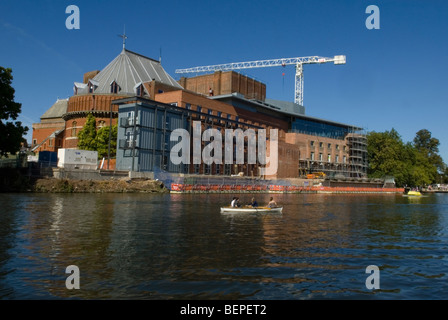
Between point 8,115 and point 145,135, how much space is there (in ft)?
76.2

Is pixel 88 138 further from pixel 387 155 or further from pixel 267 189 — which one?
pixel 387 155

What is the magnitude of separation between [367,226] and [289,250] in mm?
13431

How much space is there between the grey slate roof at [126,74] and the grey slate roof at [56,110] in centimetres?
3064

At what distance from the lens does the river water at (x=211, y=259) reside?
39.9ft

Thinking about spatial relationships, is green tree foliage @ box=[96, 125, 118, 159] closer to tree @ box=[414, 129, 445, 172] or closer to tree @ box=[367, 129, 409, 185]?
tree @ box=[367, 129, 409, 185]

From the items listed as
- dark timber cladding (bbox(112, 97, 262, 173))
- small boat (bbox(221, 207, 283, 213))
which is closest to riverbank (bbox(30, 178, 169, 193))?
dark timber cladding (bbox(112, 97, 262, 173))

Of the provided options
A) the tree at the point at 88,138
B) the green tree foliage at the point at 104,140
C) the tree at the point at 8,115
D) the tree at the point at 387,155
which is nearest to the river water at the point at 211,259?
the tree at the point at 8,115

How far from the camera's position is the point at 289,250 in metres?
18.8

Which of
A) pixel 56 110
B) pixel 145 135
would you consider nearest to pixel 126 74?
pixel 145 135

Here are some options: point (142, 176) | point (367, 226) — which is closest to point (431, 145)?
point (142, 176)

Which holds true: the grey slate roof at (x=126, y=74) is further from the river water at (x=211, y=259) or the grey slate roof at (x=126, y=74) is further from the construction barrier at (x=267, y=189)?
the river water at (x=211, y=259)

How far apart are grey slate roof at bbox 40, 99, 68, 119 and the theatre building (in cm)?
46

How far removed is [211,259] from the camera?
53.4 ft

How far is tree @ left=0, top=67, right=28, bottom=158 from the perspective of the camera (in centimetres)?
5172
